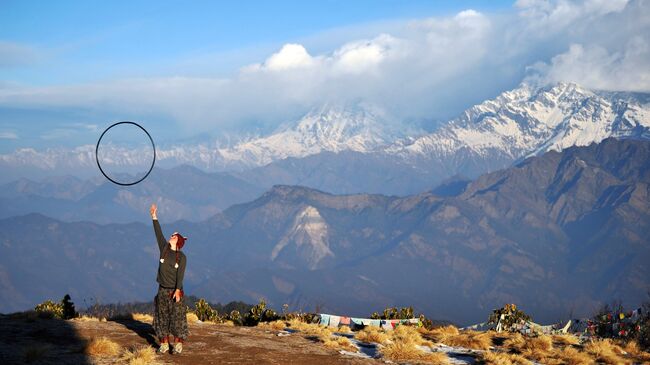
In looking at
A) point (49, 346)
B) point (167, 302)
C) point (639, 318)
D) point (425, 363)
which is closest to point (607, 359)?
point (425, 363)

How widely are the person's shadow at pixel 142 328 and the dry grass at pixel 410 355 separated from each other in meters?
9.52

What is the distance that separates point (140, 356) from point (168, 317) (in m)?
2.56

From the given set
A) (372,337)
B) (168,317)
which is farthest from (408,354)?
(168,317)

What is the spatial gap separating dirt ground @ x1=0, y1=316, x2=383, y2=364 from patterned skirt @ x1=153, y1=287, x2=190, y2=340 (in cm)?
91

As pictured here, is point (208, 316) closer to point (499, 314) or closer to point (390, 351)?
point (499, 314)

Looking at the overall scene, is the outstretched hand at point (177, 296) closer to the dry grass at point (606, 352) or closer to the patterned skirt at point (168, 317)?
the patterned skirt at point (168, 317)

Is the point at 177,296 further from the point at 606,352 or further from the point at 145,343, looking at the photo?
the point at 606,352

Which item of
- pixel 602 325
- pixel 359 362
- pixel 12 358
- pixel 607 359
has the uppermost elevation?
pixel 602 325

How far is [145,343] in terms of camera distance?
28.8m

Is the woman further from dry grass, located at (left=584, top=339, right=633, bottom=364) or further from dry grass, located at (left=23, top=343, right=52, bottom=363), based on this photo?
dry grass, located at (left=584, top=339, right=633, bottom=364)

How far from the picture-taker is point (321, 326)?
39.3 metres

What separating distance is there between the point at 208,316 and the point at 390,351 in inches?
1012

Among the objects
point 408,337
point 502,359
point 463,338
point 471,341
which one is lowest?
point 502,359

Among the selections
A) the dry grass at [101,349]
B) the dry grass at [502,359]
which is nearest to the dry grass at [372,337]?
the dry grass at [502,359]
